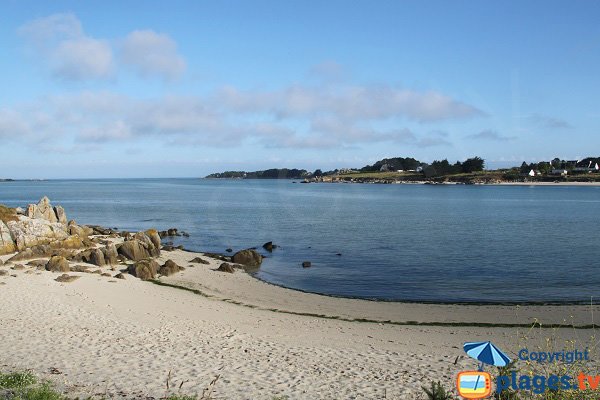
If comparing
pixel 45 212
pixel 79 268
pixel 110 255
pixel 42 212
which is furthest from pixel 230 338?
pixel 45 212

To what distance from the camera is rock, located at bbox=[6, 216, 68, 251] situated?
33062 millimetres

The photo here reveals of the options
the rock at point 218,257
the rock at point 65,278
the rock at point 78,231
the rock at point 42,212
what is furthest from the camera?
the rock at point 42,212

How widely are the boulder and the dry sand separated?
6.17 meters

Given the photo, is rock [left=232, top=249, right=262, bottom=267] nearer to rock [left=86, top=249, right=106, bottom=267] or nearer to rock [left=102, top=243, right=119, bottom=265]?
rock [left=102, top=243, right=119, bottom=265]

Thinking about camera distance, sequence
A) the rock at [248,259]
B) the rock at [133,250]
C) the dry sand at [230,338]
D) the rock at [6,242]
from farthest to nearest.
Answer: the rock at [248,259] → the rock at [133,250] → the rock at [6,242] → the dry sand at [230,338]

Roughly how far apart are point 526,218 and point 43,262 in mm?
59170

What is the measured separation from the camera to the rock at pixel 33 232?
3306 cm

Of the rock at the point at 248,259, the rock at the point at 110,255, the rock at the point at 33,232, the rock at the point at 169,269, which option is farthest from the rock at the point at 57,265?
the rock at the point at 248,259

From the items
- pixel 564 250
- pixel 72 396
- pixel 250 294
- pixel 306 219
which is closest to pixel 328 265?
pixel 250 294

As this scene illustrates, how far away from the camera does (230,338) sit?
16500 millimetres

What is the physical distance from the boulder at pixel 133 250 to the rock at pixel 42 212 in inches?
515

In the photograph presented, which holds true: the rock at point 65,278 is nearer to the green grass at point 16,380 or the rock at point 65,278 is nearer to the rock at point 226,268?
the rock at point 226,268

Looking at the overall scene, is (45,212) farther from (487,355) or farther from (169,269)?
(487,355)

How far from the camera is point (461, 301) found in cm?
2362
